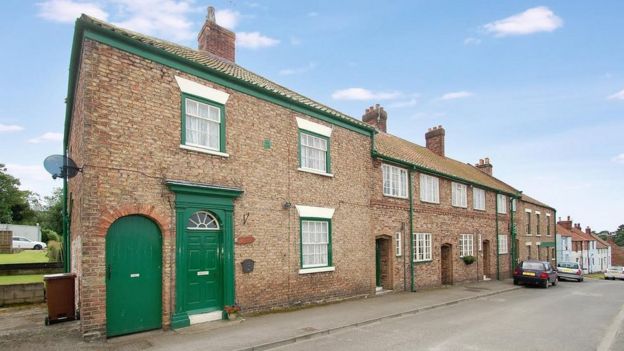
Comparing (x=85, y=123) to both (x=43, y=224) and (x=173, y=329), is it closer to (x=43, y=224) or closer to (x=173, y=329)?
(x=173, y=329)

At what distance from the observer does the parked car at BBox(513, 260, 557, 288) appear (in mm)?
22297

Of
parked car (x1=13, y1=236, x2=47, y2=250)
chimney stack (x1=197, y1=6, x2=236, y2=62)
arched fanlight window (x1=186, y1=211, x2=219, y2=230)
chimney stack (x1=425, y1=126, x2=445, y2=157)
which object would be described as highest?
chimney stack (x1=197, y1=6, x2=236, y2=62)

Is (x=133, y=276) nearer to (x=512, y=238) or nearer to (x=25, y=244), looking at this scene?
(x=512, y=238)

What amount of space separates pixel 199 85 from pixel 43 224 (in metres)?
71.3

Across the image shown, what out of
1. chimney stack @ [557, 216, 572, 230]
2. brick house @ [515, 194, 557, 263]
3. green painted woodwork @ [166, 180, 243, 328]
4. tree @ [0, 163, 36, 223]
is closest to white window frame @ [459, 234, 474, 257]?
brick house @ [515, 194, 557, 263]

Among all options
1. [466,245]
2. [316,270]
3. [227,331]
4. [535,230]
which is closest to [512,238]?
[535,230]

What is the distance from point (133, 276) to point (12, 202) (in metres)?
63.2

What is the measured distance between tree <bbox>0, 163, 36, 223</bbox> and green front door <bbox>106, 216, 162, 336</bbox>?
61.9 m

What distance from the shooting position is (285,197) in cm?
1256

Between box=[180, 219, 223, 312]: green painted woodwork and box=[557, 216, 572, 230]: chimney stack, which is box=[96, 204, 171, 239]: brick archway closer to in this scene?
box=[180, 219, 223, 312]: green painted woodwork

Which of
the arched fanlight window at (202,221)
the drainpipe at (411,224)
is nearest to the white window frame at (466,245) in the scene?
the drainpipe at (411,224)

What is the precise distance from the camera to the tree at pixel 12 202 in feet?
189

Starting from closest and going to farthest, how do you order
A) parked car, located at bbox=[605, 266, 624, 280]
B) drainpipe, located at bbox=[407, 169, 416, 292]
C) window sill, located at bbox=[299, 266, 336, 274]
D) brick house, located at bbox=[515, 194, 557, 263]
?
1. window sill, located at bbox=[299, 266, 336, 274]
2. drainpipe, located at bbox=[407, 169, 416, 292]
3. brick house, located at bbox=[515, 194, 557, 263]
4. parked car, located at bbox=[605, 266, 624, 280]

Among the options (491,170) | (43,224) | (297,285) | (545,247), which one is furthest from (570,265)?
(43,224)
